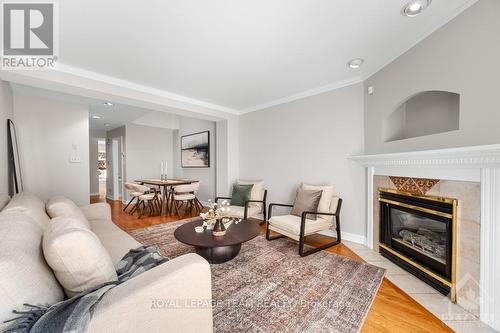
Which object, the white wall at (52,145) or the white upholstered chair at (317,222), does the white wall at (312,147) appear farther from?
the white wall at (52,145)

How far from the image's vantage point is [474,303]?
1.50m

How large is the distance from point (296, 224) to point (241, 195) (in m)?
1.46

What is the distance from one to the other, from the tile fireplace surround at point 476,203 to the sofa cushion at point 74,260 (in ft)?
7.65

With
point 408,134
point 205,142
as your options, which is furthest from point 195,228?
point 205,142

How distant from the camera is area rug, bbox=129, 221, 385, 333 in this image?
1.42 m

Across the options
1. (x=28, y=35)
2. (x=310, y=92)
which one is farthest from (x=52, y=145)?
(x=310, y=92)

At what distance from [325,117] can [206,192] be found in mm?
3541

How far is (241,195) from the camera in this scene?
12.4 ft

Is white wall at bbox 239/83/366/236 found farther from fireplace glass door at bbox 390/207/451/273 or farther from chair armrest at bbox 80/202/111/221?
chair armrest at bbox 80/202/111/221

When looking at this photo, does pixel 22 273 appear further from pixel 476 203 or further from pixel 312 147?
pixel 312 147

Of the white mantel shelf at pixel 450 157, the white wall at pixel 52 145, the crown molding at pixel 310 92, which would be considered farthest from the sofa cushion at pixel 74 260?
the white wall at pixel 52 145

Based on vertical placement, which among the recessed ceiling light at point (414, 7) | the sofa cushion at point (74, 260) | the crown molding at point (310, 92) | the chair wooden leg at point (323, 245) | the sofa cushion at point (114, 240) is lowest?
the chair wooden leg at point (323, 245)

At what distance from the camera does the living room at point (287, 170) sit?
95 cm

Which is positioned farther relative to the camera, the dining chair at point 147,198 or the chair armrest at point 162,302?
the dining chair at point 147,198
